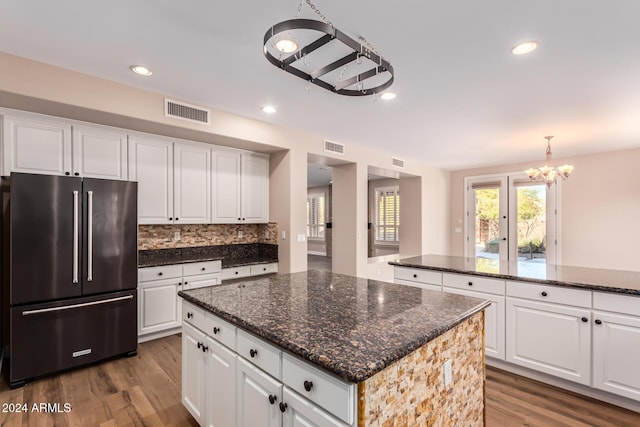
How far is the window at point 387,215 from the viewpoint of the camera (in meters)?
8.72

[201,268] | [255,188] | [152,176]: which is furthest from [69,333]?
[255,188]

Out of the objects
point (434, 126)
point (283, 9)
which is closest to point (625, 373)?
point (434, 126)

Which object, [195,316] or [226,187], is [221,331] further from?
[226,187]

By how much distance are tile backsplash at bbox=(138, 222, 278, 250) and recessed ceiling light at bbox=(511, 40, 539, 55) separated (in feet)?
10.9

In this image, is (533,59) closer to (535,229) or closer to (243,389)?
(243,389)

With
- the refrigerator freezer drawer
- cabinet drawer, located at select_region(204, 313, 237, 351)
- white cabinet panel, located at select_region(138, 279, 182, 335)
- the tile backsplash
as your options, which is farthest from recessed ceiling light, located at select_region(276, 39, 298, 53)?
the tile backsplash

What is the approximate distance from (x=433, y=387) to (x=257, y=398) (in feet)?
2.64

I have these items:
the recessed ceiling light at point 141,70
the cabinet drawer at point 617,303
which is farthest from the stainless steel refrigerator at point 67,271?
the cabinet drawer at point 617,303

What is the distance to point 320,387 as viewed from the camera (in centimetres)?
113

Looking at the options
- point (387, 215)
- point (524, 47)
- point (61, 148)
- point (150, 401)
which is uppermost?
point (524, 47)

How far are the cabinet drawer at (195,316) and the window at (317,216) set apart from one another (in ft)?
27.9

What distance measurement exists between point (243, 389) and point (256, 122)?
314 centimetres

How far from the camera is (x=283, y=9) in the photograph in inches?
72.3

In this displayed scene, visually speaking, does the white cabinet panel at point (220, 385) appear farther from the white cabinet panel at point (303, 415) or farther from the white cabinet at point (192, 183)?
the white cabinet at point (192, 183)
